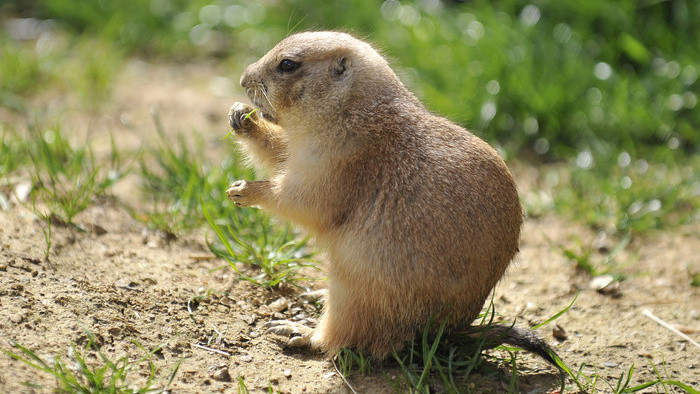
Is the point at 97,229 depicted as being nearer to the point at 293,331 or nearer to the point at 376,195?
the point at 293,331

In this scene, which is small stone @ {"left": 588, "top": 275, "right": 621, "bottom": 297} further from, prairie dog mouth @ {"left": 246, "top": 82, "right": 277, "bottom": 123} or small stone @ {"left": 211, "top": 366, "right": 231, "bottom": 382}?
small stone @ {"left": 211, "top": 366, "right": 231, "bottom": 382}

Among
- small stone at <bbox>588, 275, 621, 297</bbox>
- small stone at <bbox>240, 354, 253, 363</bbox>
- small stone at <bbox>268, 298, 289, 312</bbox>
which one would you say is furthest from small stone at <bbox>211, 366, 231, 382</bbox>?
small stone at <bbox>588, 275, 621, 297</bbox>

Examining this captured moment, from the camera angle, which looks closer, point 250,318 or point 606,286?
point 250,318

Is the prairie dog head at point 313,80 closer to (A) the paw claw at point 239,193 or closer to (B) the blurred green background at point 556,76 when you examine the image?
(A) the paw claw at point 239,193

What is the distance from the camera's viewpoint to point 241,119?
404cm

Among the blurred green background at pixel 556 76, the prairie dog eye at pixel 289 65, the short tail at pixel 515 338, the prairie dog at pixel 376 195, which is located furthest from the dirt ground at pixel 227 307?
the prairie dog eye at pixel 289 65

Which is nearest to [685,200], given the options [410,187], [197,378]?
[410,187]

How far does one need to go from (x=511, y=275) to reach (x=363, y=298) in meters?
1.69

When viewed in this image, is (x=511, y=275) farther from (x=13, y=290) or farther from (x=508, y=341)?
(x=13, y=290)

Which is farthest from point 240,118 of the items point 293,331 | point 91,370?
point 91,370

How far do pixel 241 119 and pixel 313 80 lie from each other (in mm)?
521

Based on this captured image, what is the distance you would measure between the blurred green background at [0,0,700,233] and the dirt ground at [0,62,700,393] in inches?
19.0

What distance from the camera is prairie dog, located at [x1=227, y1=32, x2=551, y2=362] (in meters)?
3.37

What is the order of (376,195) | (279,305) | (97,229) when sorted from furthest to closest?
1. (97,229)
2. (279,305)
3. (376,195)
